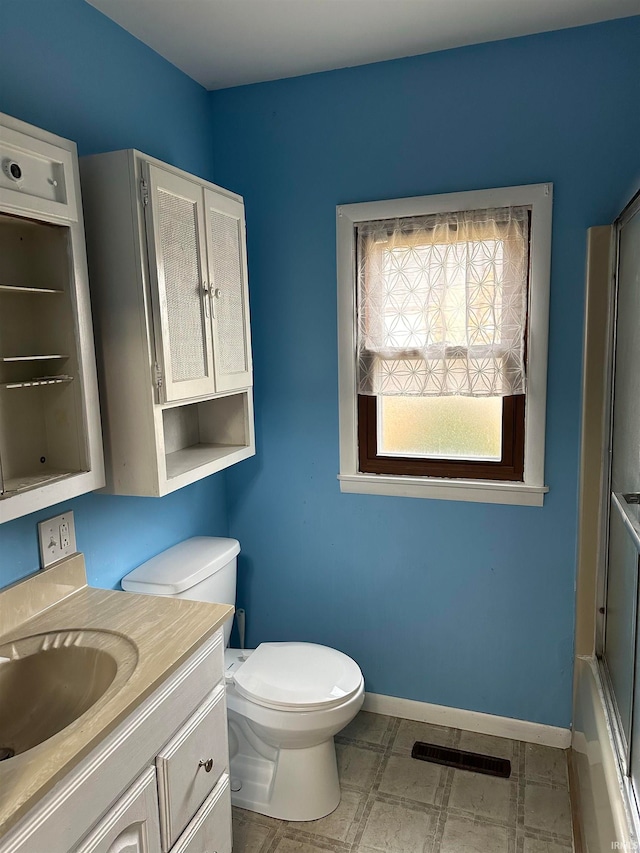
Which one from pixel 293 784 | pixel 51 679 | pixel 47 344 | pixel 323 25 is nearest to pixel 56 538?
pixel 51 679

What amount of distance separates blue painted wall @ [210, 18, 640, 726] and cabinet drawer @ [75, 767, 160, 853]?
1.26m

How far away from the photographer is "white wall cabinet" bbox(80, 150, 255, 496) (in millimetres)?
1575

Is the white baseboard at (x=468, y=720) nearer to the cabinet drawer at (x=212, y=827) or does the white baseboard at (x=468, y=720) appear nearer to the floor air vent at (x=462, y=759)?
the floor air vent at (x=462, y=759)

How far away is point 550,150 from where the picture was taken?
6.44 feet

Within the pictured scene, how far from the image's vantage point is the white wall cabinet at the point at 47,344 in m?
1.36

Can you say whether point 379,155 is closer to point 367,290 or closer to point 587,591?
point 367,290

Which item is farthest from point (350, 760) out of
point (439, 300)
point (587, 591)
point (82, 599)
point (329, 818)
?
point (439, 300)

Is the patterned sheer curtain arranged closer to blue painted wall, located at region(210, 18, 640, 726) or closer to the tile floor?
blue painted wall, located at region(210, 18, 640, 726)

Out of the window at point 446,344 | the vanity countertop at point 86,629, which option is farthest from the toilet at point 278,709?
the window at point 446,344

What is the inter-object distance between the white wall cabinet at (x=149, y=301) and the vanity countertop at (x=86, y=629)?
0.96 ft

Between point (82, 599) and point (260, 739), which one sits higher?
point (82, 599)

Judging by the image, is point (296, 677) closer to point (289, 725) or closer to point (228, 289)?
point (289, 725)

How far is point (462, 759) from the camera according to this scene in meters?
2.15

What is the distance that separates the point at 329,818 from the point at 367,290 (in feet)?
5.81
